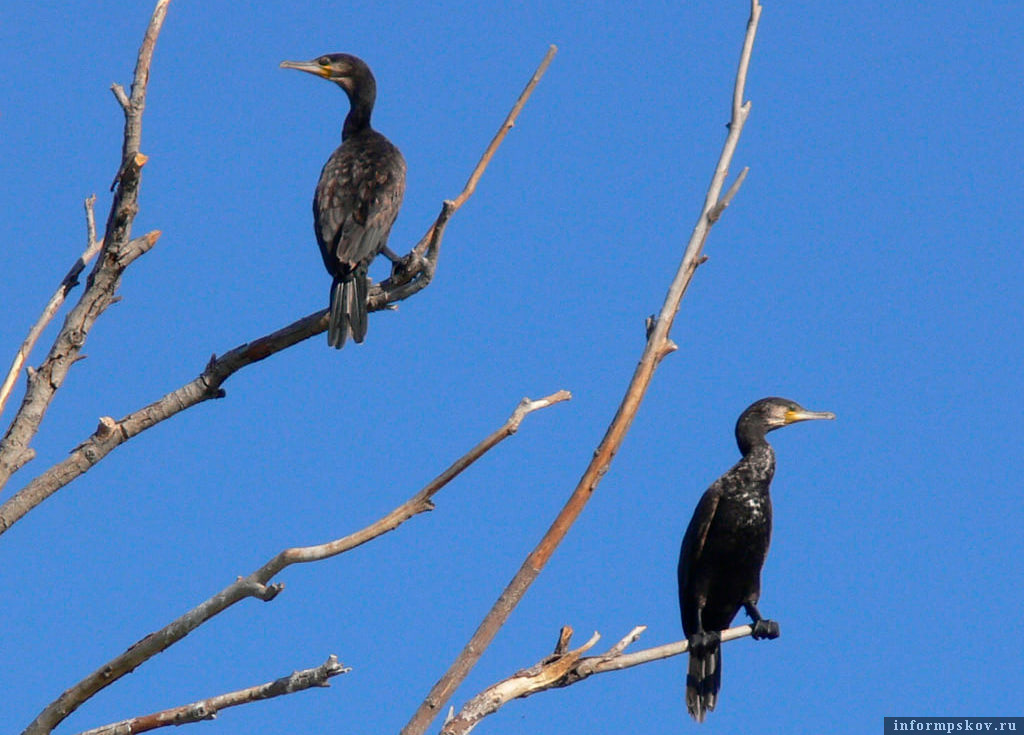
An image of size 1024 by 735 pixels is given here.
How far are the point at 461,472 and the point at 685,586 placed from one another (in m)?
2.78

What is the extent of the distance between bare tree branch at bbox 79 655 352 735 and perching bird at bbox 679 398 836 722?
274 cm

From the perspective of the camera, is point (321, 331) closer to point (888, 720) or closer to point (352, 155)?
point (352, 155)

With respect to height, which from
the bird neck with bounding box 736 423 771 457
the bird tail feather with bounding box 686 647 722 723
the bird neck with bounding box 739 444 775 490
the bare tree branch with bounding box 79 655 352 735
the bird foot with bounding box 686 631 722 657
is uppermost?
the bird neck with bounding box 736 423 771 457

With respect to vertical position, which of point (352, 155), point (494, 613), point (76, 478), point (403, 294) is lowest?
point (494, 613)

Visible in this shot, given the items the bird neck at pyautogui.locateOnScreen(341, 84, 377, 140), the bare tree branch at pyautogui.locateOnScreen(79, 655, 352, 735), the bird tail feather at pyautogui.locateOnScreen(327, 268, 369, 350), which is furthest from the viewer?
the bird neck at pyautogui.locateOnScreen(341, 84, 377, 140)

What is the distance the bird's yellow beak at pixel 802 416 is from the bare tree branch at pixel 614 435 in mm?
2377

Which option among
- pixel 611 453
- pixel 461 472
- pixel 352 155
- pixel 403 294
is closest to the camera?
pixel 461 472

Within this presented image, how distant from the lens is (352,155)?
6750 mm

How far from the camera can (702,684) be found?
579 cm

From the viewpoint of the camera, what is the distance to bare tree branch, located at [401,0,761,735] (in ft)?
11.8

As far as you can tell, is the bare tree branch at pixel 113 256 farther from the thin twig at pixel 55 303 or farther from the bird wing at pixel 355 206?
the bird wing at pixel 355 206

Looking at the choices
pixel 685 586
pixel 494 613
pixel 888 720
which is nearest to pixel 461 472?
pixel 494 613

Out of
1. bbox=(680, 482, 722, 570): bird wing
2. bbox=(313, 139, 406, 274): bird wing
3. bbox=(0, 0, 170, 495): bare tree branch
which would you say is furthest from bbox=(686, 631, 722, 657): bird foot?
bbox=(0, 0, 170, 495): bare tree branch

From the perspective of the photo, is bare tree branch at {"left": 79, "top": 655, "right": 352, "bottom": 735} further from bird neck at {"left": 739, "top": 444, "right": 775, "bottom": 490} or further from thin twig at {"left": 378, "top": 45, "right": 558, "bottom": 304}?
bird neck at {"left": 739, "top": 444, "right": 775, "bottom": 490}
